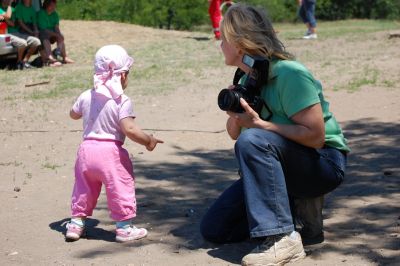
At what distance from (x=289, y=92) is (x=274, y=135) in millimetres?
231

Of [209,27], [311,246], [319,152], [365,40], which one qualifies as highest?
[319,152]

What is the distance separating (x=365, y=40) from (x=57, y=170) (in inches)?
404

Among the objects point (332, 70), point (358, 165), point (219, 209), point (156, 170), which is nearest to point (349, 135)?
point (358, 165)

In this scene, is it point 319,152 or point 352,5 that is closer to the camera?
point 319,152

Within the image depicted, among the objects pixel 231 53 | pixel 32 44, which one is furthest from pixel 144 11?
pixel 231 53

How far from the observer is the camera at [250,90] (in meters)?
4.12

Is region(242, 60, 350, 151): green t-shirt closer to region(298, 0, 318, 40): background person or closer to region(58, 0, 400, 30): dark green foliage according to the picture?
region(298, 0, 318, 40): background person

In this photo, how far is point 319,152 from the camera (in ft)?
13.9

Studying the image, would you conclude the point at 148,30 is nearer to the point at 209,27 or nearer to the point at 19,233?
the point at 209,27

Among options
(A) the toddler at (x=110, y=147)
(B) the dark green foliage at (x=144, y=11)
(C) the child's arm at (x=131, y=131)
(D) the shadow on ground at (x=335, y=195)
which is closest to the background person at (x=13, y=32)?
(D) the shadow on ground at (x=335, y=195)

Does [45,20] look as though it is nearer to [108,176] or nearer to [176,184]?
[176,184]

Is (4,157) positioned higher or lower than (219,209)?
lower

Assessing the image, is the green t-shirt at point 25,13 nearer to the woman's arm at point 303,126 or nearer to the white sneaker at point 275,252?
the woman's arm at point 303,126

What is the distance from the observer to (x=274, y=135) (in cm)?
408
